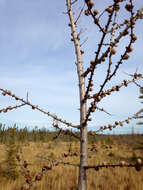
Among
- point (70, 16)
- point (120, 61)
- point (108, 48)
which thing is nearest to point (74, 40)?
point (70, 16)

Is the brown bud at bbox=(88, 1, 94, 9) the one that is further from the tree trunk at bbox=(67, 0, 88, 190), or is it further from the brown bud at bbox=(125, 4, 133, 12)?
the tree trunk at bbox=(67, 0, 88, 190)

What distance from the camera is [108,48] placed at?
1137 millimetres

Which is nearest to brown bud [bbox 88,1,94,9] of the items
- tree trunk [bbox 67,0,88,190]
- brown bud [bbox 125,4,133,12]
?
brown bud [bbox 125,4,133,12]

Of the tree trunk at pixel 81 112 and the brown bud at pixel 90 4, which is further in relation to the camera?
the tree trunk at pixel 81 112

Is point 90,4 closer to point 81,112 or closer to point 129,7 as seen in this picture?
point 129,7

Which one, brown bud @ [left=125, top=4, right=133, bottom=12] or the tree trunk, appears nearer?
brown bud @ [left=125, top=4, right=133, bottom=12]

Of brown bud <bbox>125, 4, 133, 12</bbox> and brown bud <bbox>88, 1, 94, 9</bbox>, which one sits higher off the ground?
brown bud <bbox>88, 1, 94, 9</bbox>

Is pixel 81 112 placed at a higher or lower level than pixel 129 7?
lower

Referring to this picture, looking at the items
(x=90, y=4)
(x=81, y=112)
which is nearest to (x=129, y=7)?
(x=90, y=4)

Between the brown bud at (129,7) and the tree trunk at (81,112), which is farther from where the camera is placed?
the tree trunk at (81,112)

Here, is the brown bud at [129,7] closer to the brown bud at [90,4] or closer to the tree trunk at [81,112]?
the brown bud at [90,4]

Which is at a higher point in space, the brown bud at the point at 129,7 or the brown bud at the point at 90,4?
the brown bud at the point at 90,4

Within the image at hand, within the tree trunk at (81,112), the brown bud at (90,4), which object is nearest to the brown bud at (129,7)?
the brown bud at (90,4)

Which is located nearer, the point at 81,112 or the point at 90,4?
the point at 90,4
